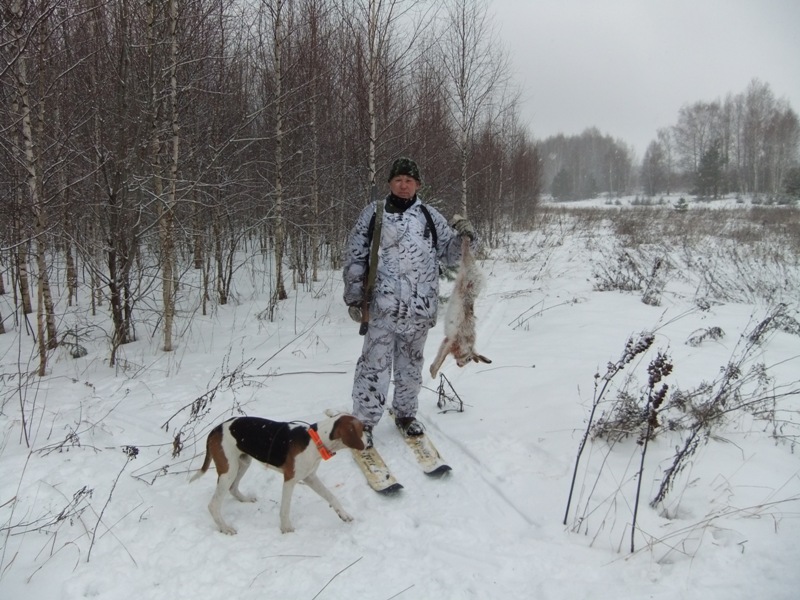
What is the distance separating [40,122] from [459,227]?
4.71 metres

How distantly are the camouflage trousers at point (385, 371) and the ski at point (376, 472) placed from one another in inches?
11.3

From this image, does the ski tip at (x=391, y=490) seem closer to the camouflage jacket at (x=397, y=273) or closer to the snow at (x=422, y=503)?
the snow at (x=422, y=503)

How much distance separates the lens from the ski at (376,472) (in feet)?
9.42

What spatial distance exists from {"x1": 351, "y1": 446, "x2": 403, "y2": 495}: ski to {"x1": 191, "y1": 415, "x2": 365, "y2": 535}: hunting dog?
402 mm

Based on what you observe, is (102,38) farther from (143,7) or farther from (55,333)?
(55,333)

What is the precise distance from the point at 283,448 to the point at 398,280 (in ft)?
4.66

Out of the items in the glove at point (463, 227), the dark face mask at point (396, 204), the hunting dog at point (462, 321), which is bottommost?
the hunting dog at point (462, 321)

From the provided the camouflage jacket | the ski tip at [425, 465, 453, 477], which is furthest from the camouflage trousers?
the ski tip at [425, 465, 453, 477]

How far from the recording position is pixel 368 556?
7.64 feet

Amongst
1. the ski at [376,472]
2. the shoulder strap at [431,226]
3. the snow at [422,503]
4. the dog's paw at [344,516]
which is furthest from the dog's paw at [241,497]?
the shoulder strap at [431,226]

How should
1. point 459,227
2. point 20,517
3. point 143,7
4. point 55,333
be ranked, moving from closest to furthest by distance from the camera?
point 20,517 → point 459,227 → point 143,7 → point 55,333

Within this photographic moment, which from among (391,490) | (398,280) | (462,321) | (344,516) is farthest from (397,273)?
(344,516)

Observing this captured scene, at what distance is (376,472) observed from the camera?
3041 mm

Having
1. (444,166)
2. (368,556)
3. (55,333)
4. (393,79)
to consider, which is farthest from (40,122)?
(444,166)
